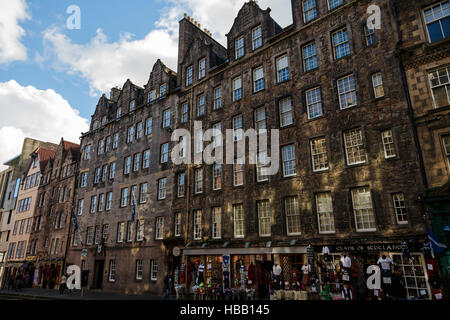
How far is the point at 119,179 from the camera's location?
3375cm

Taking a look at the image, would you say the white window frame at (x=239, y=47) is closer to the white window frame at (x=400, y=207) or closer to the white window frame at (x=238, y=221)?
the white window frame at (x=238, y=221)

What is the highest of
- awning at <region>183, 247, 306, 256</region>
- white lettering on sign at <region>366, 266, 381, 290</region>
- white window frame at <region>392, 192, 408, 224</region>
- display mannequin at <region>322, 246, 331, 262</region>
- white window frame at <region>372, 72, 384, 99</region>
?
white window frame at <region>372, 72, 384, 99</region>

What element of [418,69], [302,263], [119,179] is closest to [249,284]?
[302,263]

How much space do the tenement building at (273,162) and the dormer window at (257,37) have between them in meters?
0.20

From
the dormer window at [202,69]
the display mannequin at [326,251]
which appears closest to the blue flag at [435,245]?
the display mannequin at [326,251]

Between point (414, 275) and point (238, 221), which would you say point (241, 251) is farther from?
point (414, 275)

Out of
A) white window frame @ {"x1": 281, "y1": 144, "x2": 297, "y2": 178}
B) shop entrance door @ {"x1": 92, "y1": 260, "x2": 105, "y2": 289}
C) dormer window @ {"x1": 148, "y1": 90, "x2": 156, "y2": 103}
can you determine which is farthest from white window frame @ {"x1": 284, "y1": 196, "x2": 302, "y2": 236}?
shop entrance door @ {"x1": 92, "y1": 260, "x2": 105, "y2": 289}

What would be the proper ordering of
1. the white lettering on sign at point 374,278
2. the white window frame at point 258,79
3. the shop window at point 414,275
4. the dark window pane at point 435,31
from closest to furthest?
the shop window at point 414,275
the white lettering on sign at point 374,278
the dark window pane at point 435,31
the white window frame at point 258,79

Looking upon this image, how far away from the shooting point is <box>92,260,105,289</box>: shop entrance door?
31.5 m

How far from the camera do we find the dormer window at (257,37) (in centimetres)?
2439

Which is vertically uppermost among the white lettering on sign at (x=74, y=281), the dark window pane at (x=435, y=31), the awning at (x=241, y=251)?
the dark window pane at (x=435, y=31)

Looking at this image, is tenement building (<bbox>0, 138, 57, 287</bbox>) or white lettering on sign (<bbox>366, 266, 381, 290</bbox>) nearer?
white lettering on sign (<bbox>366, 266, 381, 290</bbox>)

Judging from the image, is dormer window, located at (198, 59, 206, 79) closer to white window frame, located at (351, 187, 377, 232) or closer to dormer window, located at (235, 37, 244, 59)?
dormer window, located at (235, 37, 244, 59)

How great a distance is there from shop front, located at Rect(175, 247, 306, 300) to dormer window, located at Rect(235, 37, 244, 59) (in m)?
16.2
